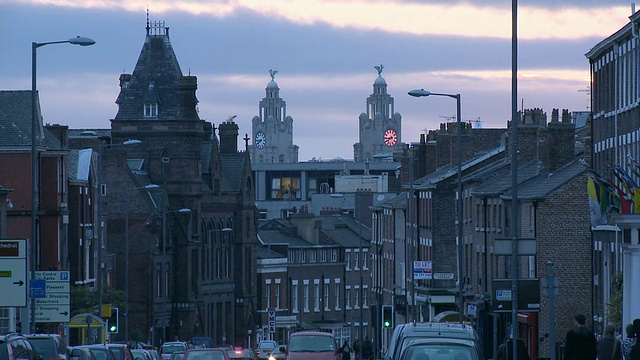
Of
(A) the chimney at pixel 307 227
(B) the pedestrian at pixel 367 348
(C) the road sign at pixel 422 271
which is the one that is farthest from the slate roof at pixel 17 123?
(A) the chimney at pixel 307 227

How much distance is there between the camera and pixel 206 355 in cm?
4322

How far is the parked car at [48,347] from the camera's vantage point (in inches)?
1352

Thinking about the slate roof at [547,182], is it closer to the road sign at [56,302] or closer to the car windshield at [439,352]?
the road sign at [56,302]

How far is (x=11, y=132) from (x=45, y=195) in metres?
4.58

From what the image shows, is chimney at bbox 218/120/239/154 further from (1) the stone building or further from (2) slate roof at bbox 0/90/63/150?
(2) slate roof at bbox 0/90/63/150

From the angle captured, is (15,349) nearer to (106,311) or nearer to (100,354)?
(100,354)

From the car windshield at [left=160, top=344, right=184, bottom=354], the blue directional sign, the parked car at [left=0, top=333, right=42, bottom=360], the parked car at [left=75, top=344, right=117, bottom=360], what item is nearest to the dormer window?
the car windshield at [left=160, top=344, right=184, bottom=354]

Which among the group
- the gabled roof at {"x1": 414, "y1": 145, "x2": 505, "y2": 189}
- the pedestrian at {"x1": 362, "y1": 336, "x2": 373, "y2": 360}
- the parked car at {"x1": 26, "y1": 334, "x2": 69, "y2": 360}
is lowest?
the pedestrian at {"x1": 362, "y1": 336, "x2": 373, "y2": 360}

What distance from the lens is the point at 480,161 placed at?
79.7 meters

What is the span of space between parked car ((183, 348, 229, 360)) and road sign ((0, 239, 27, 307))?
4569 millimetres

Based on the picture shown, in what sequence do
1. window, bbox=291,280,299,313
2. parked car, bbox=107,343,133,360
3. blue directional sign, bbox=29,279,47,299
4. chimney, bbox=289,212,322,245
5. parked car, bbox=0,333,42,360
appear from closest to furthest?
1. parked car, bbox=0,333,42,360
2. parked car, bbox=107,343,133,360
3. blue directional sign, bbox=29,279,47,299
4. window, bbox=291,280,299,313
5. chimney, bbox=289,212,322,245

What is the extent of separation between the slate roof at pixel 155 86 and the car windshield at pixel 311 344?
6914 centimetres

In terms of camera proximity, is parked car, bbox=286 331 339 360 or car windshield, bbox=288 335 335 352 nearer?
parked car, bbox=286 331 339 360

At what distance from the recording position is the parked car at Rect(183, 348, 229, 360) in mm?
42906
